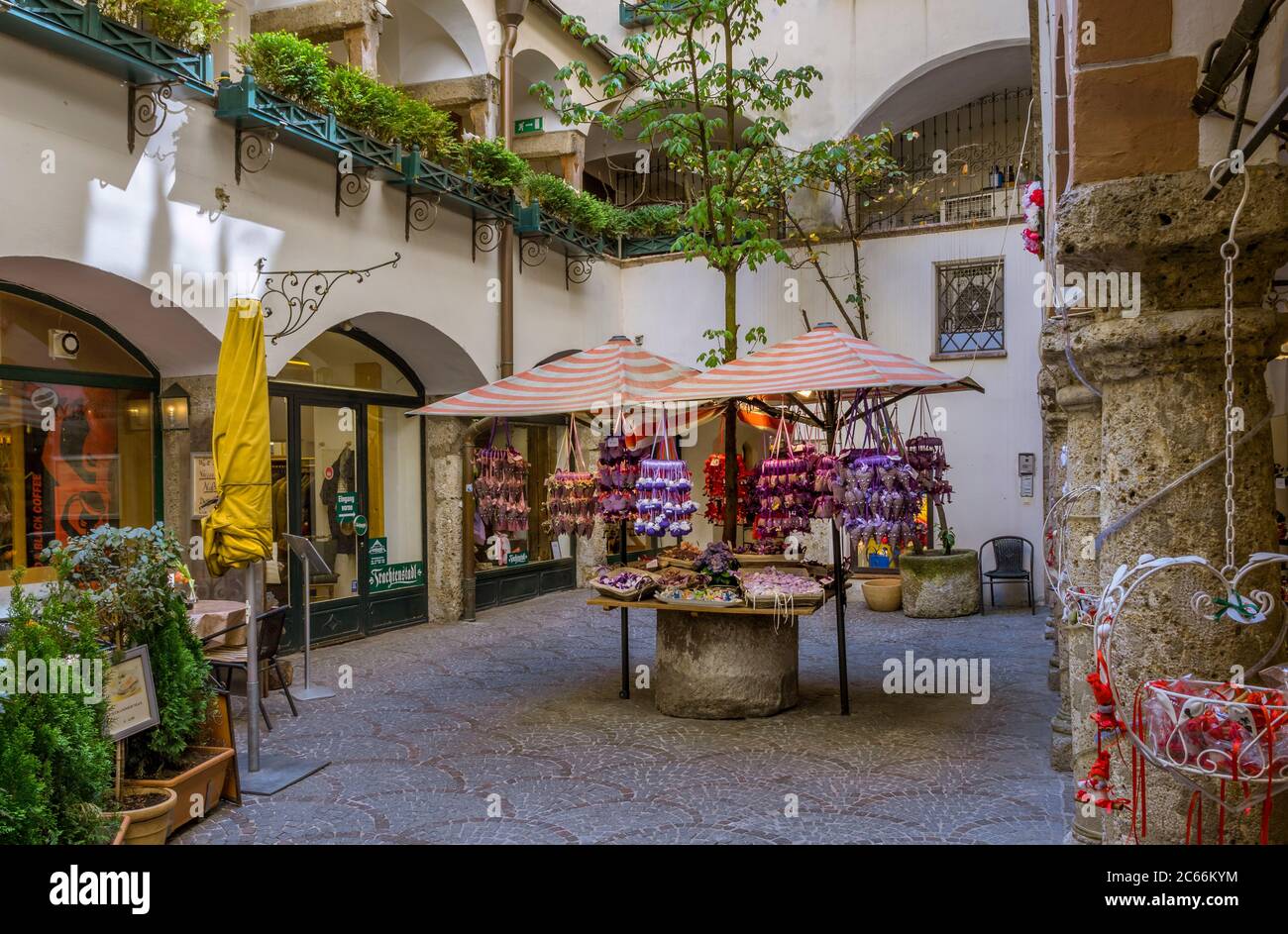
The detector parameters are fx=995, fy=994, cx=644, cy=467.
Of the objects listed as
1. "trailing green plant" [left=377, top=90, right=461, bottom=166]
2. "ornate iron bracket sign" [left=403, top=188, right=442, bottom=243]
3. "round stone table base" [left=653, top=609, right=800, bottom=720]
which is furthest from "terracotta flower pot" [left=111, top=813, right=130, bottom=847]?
"trailing green plant" [left=377, top=90, right=461, bottom=166]

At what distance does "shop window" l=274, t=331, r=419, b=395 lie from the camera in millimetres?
9727

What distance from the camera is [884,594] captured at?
39.1 feet

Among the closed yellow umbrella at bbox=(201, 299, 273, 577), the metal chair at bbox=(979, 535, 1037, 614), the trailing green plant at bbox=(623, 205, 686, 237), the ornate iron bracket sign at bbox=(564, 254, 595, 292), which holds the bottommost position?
the metal chair at bbox=(979, 535, 1037, 614)

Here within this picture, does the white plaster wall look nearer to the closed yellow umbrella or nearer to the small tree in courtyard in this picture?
the closed yellow umbrella

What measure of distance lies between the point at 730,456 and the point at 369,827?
4290mm

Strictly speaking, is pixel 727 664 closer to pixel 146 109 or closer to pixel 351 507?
pixel 351 507

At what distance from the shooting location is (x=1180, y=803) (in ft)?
8.61

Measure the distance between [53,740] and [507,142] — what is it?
9172 millimetres

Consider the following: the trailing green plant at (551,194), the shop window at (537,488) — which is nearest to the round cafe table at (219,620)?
the shop window at (537,488)

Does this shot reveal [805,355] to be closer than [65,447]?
Yes

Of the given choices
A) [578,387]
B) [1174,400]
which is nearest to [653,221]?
[578,387]

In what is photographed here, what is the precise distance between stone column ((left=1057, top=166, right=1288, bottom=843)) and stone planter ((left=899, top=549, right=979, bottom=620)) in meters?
8.68

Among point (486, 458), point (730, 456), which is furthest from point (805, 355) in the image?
point (486, 458)

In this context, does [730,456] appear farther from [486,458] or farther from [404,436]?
[404,436]
